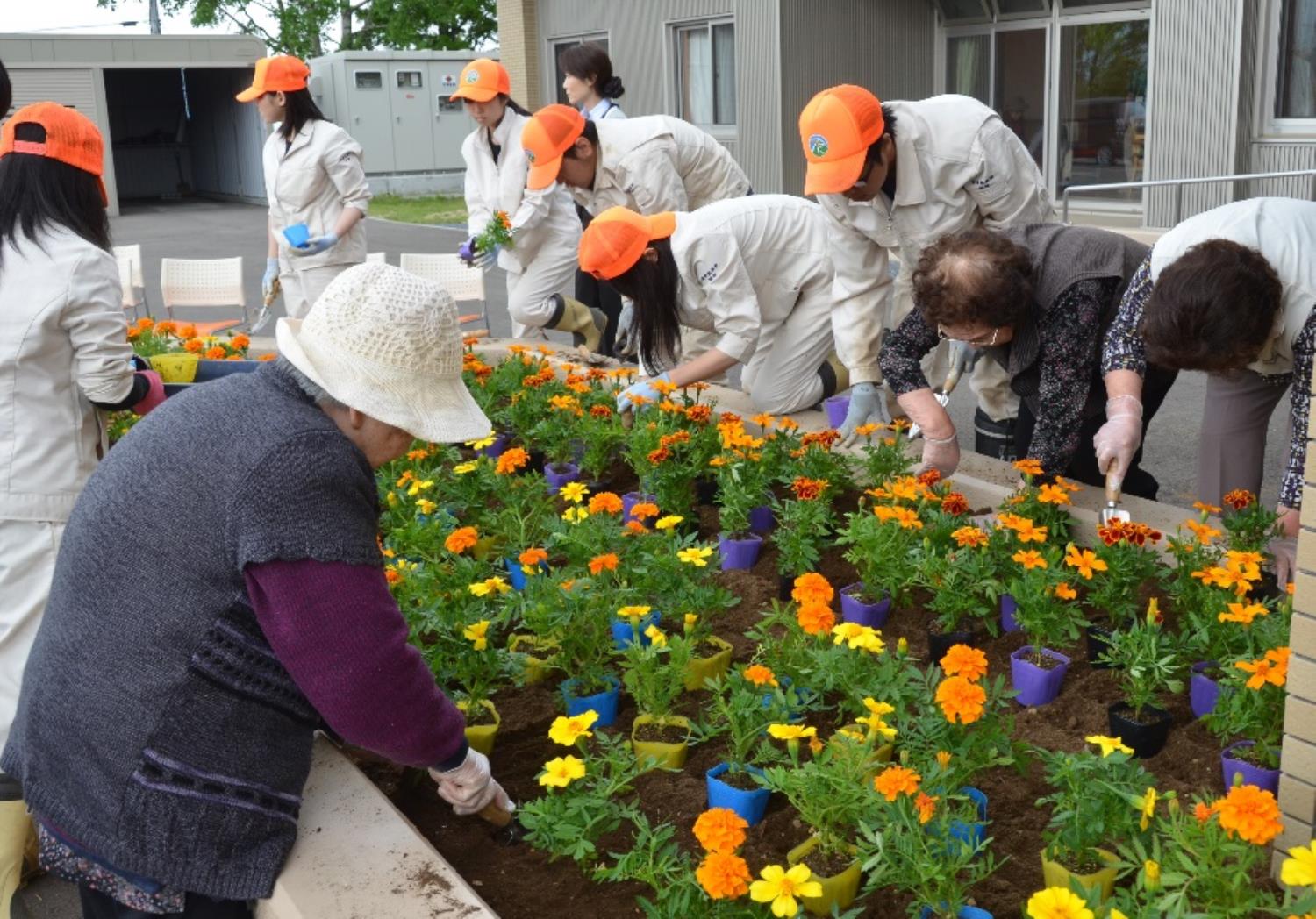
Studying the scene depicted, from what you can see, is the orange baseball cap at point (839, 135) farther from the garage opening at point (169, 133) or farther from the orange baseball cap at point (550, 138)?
the garage opening at point (169, 133)

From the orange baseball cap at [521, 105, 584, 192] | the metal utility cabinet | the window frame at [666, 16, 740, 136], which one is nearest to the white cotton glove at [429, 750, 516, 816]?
the orange baseball cap at [521, 105, 584, 192]

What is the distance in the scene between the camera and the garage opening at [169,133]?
103 feet

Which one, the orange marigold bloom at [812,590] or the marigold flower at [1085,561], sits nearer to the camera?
the orange marigold bloom at [812,590]

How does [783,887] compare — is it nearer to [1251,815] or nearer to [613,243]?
[1251,815]

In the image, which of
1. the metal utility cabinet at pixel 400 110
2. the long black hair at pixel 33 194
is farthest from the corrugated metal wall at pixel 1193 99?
the metal utility cabinet at pixel 400 110

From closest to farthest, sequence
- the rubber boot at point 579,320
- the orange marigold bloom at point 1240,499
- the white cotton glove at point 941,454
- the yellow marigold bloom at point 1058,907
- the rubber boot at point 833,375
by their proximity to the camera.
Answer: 1. the yellow marigold bloom at point 1058,907
2. the orange marigold bloom at point 1240,499
3. the white cotton glove at point 941,454
4. the rubber boot at point 833,375
5. the rubber boot at point 579,320

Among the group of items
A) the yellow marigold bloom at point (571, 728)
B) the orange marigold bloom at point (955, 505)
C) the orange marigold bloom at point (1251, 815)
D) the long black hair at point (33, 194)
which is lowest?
the yellow marigold bloom at point (571, 728)

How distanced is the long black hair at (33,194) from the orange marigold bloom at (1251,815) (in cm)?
259

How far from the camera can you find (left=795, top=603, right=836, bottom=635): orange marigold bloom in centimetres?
238

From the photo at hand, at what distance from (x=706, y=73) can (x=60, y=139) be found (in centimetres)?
1453

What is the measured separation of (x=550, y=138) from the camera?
5.20m

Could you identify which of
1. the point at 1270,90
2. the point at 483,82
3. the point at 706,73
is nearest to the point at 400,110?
the point at 706,73

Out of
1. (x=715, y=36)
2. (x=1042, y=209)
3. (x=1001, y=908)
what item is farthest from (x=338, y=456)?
(x=715, y=36)

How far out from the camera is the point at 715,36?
1636 cm
